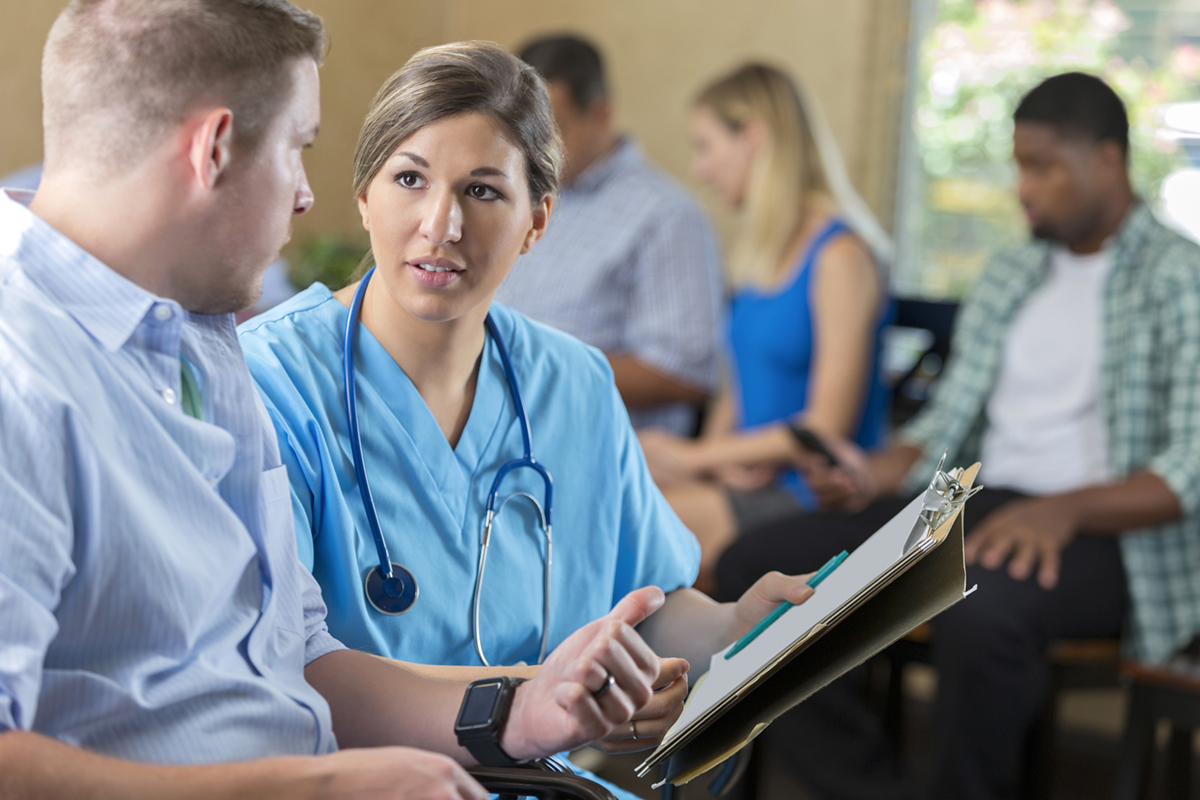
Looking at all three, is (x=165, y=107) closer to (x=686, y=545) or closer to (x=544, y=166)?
(x=544, y=166)

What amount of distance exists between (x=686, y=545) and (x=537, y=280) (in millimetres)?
1165

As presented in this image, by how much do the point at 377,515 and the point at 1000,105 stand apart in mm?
2593

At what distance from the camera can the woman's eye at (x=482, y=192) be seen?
0.84 meters

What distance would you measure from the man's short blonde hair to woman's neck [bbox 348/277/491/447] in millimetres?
270

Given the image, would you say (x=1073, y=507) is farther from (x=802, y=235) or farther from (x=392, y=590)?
(x=392, y=590)

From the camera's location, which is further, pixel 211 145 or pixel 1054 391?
pixel 1054 391

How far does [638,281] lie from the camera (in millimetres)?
2254

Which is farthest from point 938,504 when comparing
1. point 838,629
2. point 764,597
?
point 764,597

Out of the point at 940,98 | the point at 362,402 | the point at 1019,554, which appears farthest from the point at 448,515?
the point at 940,98

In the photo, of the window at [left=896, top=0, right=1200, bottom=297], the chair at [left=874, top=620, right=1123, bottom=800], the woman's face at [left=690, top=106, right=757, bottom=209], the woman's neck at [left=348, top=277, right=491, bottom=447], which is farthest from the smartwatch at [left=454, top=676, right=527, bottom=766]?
the window at [left=896, top=0, right=1200, bottom=297]

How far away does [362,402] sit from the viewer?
2.92 feet

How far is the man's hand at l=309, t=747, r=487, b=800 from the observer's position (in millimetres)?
655

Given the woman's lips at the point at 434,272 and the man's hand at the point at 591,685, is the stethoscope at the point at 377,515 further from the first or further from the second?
the man's hand at the point at 591,685

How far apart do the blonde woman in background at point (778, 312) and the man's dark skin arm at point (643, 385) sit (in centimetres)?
8
